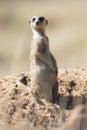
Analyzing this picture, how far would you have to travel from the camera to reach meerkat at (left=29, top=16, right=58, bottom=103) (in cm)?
953

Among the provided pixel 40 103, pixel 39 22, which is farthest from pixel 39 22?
pixel 40 103

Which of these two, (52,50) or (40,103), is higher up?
(52,50)

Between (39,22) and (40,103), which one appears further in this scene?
(39,22)

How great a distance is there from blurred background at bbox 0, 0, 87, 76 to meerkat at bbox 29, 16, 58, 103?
2.84m

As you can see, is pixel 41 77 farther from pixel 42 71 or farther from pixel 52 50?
pixel 52 50

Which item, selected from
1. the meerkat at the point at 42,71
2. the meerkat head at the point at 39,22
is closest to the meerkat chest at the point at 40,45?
the meerkat at the point at 42,71

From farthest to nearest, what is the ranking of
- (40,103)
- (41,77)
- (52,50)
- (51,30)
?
1. (51,30)
2. (52,50)
3. (41,77)
4. (40,103)

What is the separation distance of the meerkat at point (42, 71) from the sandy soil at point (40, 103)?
0.10 m

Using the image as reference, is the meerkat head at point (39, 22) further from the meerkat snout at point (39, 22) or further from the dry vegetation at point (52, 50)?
the dry vegetation at point (52, 50)

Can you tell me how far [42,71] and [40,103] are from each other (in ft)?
1.39

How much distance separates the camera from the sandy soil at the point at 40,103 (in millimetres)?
8836

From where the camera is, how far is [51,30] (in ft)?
55.7

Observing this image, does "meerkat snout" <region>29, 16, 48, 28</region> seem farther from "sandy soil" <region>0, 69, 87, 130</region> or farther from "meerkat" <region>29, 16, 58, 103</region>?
"sandy soil" <region>0, 69, 87, 130</region>

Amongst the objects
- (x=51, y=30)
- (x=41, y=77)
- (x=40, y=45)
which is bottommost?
(x=41, y=77)
